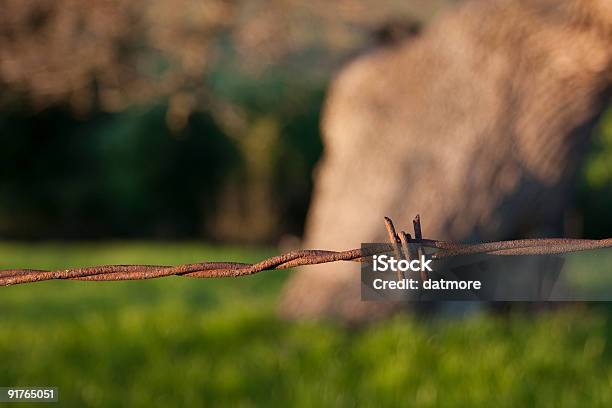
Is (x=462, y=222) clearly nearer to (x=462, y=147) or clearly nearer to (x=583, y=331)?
(x=462, y=147)

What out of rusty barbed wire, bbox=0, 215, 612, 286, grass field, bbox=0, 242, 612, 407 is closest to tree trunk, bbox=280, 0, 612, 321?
grass field, bbox=0, 242, 612, 407

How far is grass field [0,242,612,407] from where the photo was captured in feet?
13.2

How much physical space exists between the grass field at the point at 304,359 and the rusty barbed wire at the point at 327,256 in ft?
7.71

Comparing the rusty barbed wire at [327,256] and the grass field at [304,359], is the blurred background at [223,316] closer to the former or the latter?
the grass field at [304,359]

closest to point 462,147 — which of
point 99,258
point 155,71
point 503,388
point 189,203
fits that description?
point 503,388

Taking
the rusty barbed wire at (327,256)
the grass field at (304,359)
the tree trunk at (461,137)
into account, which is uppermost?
the tree trunk at (461,137)

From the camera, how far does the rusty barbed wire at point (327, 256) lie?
1.61 metres

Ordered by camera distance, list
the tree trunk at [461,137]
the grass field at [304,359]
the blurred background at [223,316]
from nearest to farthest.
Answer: the grass field at [304,359] < the blurred background at [223,316] < the tree trunk at [461,137]

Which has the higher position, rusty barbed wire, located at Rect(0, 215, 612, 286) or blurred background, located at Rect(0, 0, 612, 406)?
blurred background, located at Rect(0, 0, 612, 406)

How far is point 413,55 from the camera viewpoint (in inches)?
207

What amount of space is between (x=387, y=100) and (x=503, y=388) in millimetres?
2051

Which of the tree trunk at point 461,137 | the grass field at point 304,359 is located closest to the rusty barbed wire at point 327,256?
the grass field at point 304,359

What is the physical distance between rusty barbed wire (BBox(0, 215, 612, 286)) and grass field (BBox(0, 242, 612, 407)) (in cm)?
235

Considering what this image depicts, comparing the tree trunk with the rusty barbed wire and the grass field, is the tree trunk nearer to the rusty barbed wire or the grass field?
the grass field
